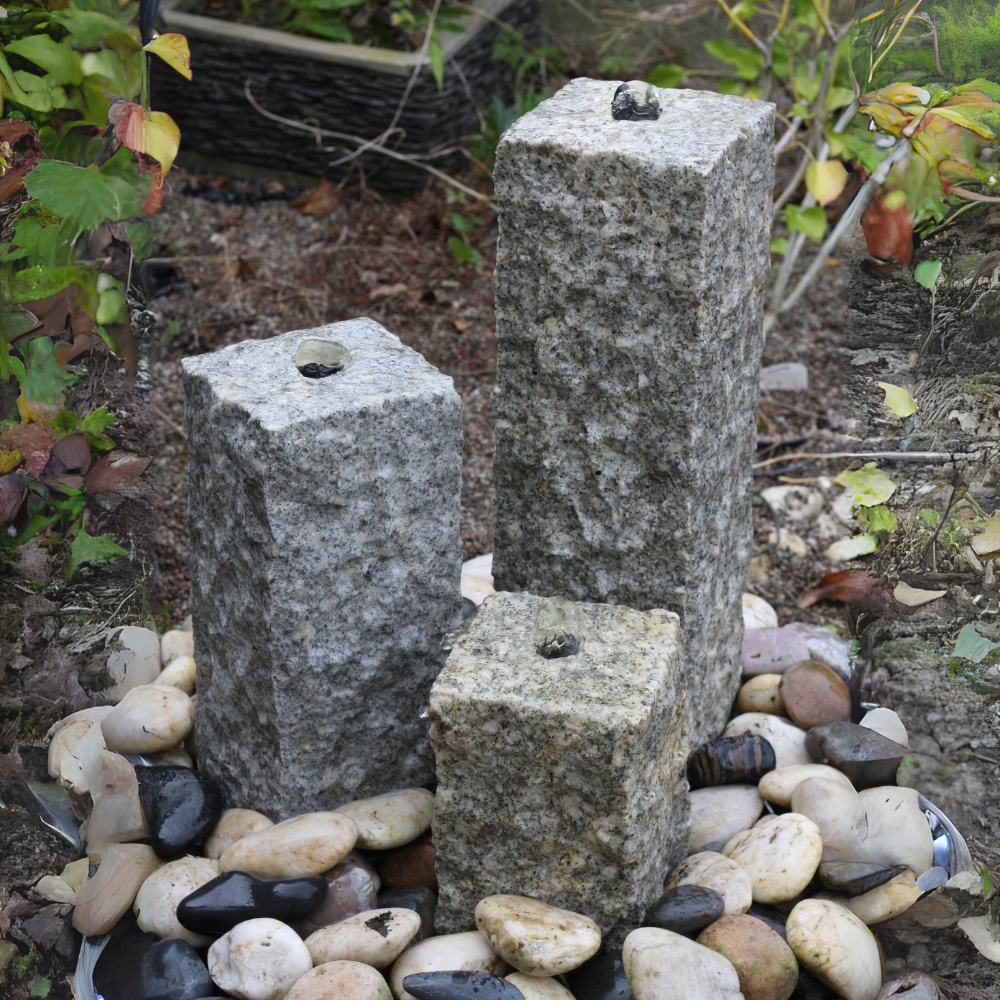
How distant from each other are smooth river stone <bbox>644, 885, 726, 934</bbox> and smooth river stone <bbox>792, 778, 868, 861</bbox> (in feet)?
0.89

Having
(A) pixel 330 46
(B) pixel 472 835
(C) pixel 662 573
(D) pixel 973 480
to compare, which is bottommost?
(B) pixel 472 835

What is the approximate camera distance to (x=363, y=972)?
5.44 feet

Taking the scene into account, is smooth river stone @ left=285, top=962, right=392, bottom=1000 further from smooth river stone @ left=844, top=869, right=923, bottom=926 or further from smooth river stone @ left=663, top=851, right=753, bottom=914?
smooth river stone @ left=844, top=869, right=923, bottom=926

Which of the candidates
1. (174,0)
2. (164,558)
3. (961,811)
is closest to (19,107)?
(164,558)

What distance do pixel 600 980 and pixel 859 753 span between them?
2.30ft

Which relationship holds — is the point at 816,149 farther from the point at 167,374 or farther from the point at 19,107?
the point at 19,107

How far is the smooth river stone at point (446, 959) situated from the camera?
5.60 ft

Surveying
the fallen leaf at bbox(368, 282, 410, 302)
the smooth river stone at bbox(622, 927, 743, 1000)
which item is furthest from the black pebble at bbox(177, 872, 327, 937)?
the fallen leaf at bbox(368, 282, 410, 302)

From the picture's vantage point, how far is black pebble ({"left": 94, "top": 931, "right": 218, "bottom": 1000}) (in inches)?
67.1

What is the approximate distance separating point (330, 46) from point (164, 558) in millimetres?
2412

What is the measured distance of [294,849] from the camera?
5.97 ft

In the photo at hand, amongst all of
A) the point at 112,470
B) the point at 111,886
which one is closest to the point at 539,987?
the point at 111,886

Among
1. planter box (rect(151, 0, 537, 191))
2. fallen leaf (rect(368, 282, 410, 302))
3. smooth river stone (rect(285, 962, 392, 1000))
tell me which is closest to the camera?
smooth river stone (rect(285, 962, 392, 1000))

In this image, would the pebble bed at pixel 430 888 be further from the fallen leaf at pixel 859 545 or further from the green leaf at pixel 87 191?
the green leaf at pixel 87 191
